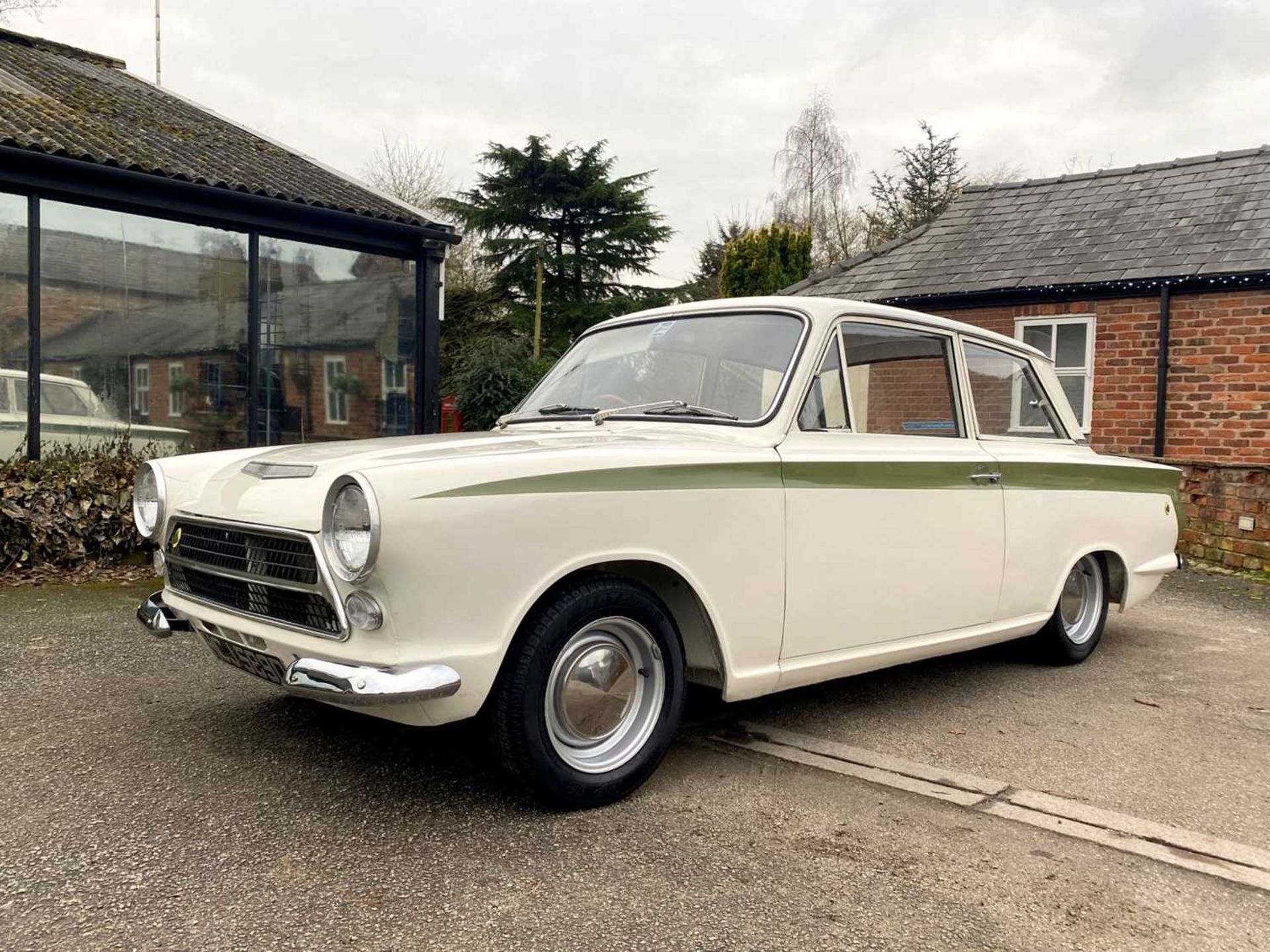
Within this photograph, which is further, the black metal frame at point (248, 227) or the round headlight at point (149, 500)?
the black metal frame at point (248, 227)

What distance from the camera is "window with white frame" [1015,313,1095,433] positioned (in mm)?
10461

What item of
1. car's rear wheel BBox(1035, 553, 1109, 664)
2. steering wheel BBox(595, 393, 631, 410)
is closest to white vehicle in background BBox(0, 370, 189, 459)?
steering wheel BBox(595, 393, 631, 410)

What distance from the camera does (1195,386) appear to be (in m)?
9.82

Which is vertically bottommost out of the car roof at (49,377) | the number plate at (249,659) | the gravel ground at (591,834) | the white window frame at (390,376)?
the gravel ground at (591,834)

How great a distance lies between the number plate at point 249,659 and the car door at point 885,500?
64.0 inches

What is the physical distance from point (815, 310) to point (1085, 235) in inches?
347

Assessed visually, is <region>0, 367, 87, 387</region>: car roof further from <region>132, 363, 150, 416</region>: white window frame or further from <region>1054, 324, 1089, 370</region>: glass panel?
<region>1054, 324, 1089, 370</region>: glass panel

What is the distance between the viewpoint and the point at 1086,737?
385cm

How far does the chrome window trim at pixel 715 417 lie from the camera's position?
3.50 m

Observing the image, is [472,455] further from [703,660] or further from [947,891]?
[947,891]

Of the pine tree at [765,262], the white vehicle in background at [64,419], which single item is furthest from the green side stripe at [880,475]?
the pine tree at [765,262]

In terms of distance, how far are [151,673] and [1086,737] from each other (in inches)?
157

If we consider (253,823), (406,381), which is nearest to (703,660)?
(253,823)

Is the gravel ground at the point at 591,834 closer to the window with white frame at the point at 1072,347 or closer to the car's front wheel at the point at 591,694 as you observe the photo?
the car's front wheel at the point at 591,694
